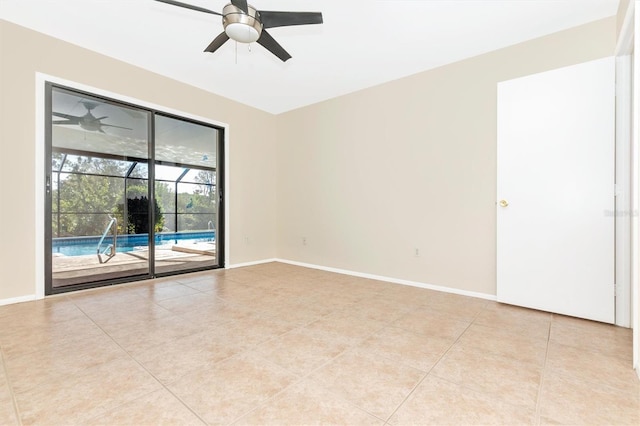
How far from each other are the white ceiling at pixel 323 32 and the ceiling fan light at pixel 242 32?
0.41 metres

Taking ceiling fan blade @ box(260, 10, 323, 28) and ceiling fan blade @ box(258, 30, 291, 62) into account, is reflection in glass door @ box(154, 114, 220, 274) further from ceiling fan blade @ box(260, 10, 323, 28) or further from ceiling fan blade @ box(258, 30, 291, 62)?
Answer: ceiling fan blade @ box(260, 10, 323, 28)

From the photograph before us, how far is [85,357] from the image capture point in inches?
70.7

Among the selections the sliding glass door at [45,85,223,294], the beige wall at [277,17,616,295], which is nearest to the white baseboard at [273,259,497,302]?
the beige wall at [277,17,616,295]

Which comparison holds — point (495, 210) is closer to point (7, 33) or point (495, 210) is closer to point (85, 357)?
point (85, 357)

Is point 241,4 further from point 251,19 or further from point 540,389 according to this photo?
point 540,389

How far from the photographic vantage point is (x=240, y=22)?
7.11ft

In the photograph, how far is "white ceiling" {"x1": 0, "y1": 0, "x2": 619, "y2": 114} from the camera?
2.53 metres

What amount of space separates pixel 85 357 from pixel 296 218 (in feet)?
11.5

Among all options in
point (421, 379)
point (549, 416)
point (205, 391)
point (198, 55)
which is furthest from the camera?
point (198, 55)

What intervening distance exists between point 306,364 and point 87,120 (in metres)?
4.00

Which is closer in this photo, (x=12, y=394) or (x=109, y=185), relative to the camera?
(x=12, y=394)

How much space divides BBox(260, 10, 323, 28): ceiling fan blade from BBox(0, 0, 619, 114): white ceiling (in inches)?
16.1

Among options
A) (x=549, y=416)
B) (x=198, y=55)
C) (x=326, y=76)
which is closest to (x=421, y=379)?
(x=549, y=416)

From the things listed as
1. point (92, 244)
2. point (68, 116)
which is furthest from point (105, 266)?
point (68, 116)
